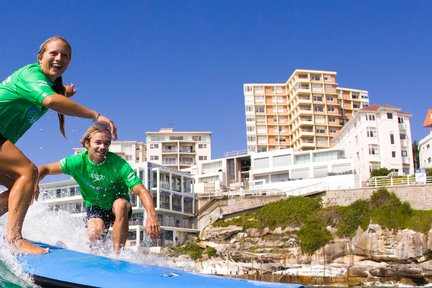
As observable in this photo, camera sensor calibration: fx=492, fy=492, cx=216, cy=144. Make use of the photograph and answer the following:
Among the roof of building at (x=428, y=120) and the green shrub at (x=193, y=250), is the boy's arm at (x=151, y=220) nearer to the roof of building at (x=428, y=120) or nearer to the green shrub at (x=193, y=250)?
the green shrub at (x=193, y=250)

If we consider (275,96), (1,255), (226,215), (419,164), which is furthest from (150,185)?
(275,96)

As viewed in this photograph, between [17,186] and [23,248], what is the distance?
1.81 ft

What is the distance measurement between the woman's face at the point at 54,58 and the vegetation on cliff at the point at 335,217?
3634 centimetres

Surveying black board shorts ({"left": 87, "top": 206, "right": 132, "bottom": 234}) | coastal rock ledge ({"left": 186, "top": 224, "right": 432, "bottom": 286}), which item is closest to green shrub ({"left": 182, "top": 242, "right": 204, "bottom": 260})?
coastal rock ledge ({"left": 186, "top": 224, "right": 432, "bottom": 286})

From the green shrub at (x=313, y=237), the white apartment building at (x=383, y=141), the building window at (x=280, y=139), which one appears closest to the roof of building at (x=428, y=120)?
the white apartment building at (x=383, y=141)

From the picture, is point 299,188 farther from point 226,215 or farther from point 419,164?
point 419,164

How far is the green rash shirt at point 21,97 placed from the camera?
4.21 metres

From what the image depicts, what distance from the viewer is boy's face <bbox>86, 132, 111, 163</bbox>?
19.1 ft

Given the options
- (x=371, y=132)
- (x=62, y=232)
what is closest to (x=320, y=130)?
(x=371, y=132)

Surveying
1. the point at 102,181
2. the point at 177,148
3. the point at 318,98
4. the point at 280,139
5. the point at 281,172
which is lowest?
the point at 102,181

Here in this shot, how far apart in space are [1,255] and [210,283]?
1.79 metres

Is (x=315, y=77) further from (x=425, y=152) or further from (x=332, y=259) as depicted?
(x=332, y=259)

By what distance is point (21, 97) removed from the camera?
14.1 ft

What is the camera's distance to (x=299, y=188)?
165ft
